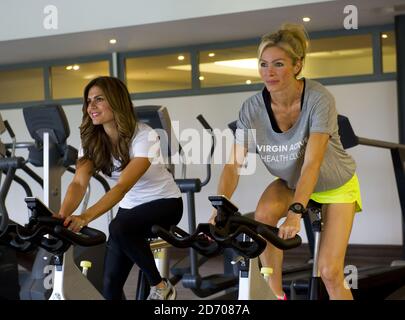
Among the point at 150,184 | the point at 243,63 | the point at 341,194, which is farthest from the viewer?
the point at 243,63

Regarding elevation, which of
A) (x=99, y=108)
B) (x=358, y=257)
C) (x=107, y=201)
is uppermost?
(x=99, y=108)

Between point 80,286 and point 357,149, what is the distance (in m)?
4.95

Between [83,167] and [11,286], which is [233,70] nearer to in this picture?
[11,286]

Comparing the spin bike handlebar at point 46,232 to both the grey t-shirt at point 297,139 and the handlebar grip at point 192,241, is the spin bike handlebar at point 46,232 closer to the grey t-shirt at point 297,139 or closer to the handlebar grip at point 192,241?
the handlebar grip at point 192,241

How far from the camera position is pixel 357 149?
7293 millimetres

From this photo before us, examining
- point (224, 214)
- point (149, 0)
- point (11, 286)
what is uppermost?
point (149, 0)

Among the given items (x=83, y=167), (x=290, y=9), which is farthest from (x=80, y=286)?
(x=290, y=9)

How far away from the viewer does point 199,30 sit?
283 inches

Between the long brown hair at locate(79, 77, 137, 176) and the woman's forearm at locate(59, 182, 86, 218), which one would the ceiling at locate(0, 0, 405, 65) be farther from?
the woman's forearm at locate(59, 182, 86, 218)

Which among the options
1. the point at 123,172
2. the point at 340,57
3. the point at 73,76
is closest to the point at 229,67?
the point at 340,57

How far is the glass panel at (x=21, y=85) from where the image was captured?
29.2 ft

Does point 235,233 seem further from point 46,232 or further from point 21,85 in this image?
point 21,85

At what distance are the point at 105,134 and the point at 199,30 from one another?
409cm

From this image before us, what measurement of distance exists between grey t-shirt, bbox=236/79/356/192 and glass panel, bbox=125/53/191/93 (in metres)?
5.28
